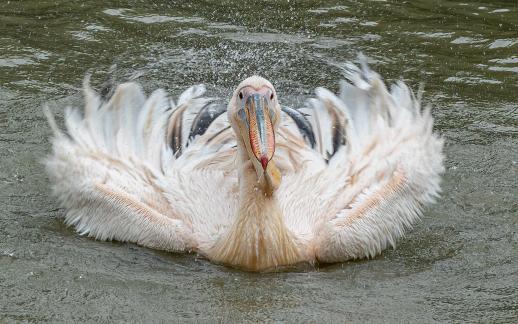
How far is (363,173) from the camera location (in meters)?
6.65

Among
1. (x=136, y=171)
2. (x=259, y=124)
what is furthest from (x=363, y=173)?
(x=136, y=171)

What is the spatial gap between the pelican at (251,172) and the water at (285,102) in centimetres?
15

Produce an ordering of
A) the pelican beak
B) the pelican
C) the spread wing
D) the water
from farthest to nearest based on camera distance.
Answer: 1. the spread wing
2. the pelican
3. the pelican beak
4. the water

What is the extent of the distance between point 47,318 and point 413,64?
4926 millimetres

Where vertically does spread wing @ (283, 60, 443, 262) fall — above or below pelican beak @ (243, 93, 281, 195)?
below

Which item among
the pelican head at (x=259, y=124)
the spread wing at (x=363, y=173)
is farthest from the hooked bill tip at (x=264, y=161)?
the spread wing at (x=363, y=173)

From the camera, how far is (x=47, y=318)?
537 cm

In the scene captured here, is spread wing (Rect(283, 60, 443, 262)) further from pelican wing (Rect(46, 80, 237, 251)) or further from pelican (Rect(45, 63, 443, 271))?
pelican wing (Rect(46, 80, 237, 251))

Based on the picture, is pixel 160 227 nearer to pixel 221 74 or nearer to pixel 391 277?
pixel 391 277

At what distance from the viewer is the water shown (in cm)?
557

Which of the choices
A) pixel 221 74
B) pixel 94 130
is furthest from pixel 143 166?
pixel 221 74

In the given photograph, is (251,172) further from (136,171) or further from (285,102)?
(285,102)

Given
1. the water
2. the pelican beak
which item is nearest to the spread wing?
the water

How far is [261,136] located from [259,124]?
8 cm
